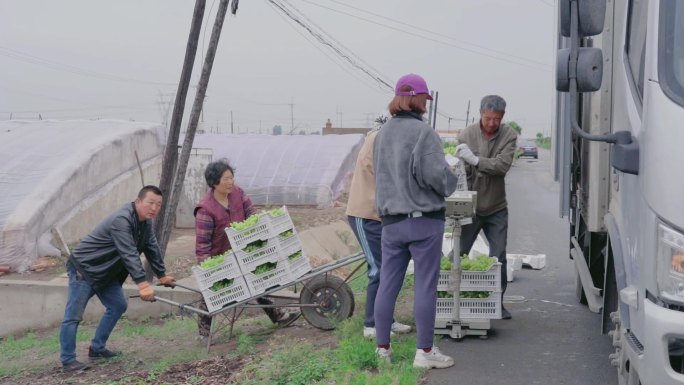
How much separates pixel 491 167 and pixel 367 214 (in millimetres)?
1111

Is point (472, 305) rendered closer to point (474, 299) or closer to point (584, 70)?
point (474, 299)

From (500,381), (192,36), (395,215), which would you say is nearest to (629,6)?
(395,215)

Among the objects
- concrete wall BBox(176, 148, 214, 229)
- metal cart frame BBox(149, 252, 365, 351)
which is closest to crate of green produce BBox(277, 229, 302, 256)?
metal cart frame BBox(149, 252, 365, 351)

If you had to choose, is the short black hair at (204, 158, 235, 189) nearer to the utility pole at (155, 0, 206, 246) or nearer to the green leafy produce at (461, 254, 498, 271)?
the green leafy produce at (461, 254, 498, 271)

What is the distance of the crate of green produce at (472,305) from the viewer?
249 inches

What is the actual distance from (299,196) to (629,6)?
58.2 feet

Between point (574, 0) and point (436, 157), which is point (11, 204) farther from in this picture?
point (574, 0)

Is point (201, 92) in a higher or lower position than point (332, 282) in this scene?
higher

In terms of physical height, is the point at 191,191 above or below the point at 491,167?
below

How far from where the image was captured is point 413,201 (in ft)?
17.8

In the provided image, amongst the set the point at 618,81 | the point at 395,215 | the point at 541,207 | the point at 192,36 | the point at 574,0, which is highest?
the point at 192,36

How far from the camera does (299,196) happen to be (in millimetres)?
21750

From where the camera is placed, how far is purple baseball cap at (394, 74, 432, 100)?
18.1 ft

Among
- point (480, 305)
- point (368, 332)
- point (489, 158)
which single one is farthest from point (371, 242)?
point (489, 158)
